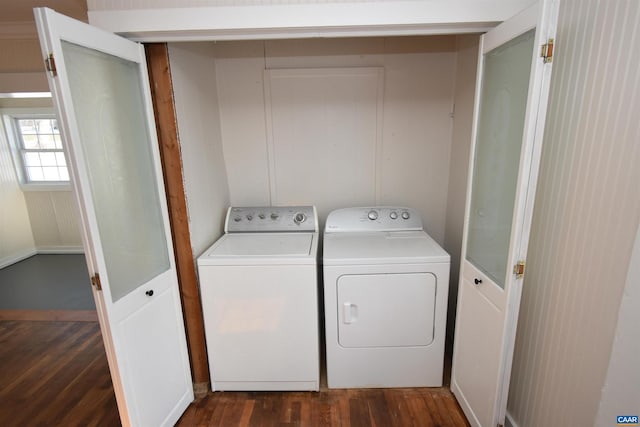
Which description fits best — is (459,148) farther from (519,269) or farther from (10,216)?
(10,216)

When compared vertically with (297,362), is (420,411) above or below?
below

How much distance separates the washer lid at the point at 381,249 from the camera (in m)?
1.74

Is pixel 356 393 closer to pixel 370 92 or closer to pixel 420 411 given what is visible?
pixel 420 411

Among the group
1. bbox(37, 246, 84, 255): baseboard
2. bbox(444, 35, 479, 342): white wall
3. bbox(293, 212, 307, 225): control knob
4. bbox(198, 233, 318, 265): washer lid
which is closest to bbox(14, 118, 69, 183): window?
bbox(37, 246, 84, 255): baseboard

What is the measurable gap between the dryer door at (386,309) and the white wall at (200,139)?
0.99 meters

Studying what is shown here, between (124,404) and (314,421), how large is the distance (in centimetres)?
103

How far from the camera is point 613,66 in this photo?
987mm

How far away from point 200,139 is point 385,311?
1.63 m

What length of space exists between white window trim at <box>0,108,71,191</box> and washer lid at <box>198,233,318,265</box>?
418 cm

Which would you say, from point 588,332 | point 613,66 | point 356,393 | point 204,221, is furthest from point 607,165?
point 204,221

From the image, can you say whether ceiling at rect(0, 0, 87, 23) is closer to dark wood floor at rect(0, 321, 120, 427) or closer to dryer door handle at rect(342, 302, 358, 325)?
dark wood floor at rect(0, 321, 120, 427)

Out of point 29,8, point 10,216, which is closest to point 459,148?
point 29,8

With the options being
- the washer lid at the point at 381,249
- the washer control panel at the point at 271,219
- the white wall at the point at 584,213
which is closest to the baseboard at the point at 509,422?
the white wall at the point at 584,213

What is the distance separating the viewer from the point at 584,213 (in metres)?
1.10
